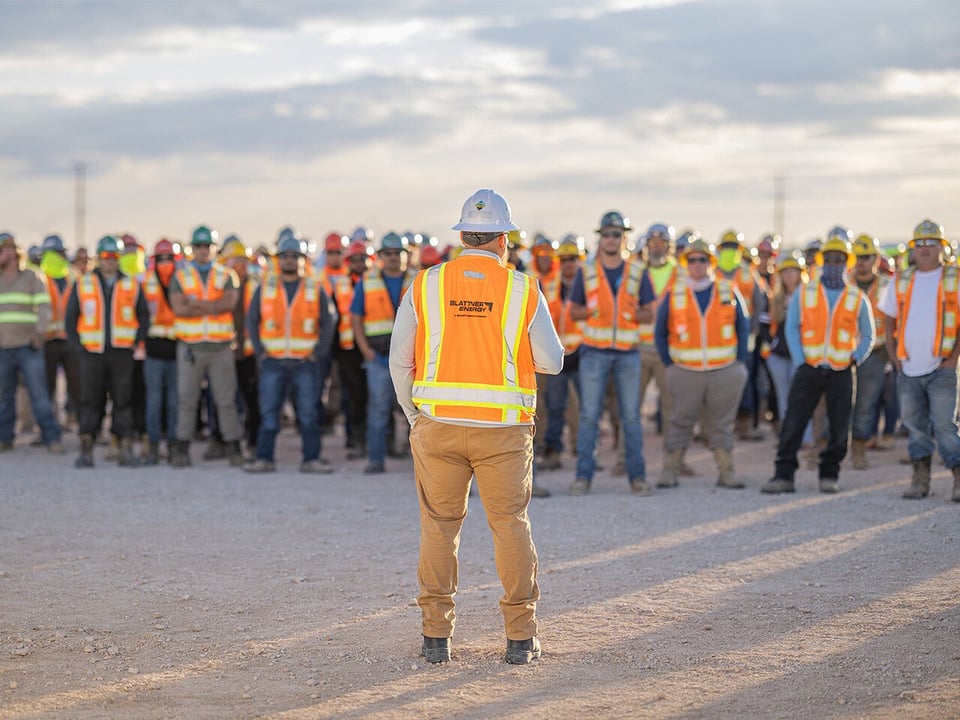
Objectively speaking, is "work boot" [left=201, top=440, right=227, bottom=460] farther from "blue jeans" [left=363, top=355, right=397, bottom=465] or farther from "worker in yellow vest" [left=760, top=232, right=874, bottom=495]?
"worker in yellow vest" [left=760, top=232, right=874, bottom=495]

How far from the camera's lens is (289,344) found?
13.5 metres

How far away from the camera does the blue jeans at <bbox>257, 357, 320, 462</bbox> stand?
1353cm

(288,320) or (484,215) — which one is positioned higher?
(484,215)

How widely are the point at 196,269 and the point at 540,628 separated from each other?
801 cm

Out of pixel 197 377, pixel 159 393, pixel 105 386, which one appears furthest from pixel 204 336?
pixel 105 386

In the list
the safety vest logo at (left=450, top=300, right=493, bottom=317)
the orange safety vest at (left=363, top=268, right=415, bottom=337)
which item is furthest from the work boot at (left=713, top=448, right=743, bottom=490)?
the safety vest logo at (left=450, top=300, right=493, bottom=317)

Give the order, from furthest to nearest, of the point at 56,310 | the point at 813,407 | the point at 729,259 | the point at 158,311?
the point at 56,310, the point at 729,259, the point at 158,311, the point at 813,407

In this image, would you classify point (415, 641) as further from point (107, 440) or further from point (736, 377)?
point (107, 440)

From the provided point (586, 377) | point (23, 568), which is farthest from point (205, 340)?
point (23, 568)

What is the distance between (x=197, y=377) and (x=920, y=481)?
7496 mm

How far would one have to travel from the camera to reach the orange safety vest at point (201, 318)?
13.8 metres

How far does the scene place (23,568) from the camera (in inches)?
340

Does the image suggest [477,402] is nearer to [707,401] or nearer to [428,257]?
[707,401]

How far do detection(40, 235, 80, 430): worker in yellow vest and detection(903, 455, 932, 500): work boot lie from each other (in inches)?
405
